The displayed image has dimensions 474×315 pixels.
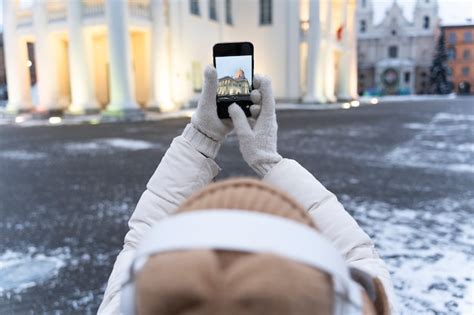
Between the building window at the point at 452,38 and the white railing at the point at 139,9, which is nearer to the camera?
the white railing at the point at 139,9

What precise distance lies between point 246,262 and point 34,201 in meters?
4.79

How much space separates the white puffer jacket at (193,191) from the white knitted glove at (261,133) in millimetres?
47

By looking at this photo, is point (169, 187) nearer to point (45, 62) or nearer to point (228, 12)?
point (45, 62)

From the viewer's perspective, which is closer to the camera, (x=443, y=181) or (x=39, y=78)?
(x=443, y=181)

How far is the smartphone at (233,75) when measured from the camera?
1317mm

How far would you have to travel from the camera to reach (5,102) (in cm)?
2236

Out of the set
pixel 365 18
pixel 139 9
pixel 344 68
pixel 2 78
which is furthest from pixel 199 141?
pixel 365 18

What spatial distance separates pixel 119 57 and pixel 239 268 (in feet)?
59.8

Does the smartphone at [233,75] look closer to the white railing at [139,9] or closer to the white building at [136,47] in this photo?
the white building at [136,47]

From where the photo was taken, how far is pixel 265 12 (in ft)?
91.4

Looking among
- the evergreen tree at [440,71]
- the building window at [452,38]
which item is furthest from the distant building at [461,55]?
the evergreen tree at [440,71]

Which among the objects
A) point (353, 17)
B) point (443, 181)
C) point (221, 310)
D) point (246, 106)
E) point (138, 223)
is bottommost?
point (443, 181)

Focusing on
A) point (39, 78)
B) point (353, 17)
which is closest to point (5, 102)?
point (39, 78)

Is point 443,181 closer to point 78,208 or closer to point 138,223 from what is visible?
point 78,208
